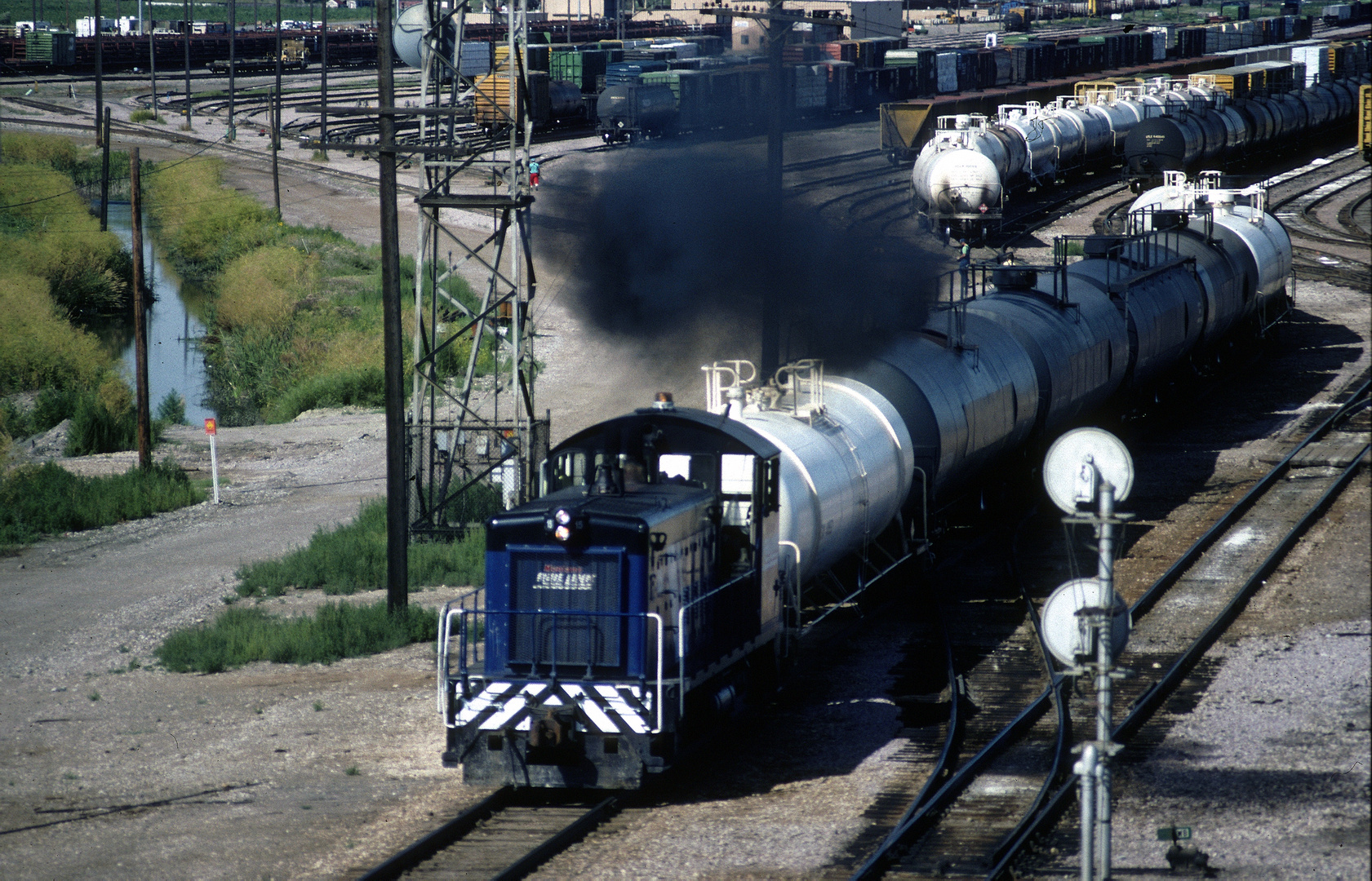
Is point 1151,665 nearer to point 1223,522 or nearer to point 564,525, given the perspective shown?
point 1223,522

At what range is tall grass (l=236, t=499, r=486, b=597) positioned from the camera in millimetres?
21359

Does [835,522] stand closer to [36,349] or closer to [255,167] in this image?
[36,349]

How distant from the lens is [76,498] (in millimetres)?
27500

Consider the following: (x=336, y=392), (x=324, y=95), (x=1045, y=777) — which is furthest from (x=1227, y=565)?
(x=324, y=95)

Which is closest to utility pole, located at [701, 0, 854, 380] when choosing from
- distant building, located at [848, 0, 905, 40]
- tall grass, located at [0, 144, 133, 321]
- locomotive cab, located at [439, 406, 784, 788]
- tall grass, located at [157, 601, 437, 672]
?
tall grass, located at [157, 601, 437, 672]

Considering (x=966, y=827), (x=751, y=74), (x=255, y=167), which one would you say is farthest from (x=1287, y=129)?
(x=966, y=827)

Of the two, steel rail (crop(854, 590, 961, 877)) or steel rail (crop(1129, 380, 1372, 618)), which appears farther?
steel rail (crop(1129, 380, 1372, 618))

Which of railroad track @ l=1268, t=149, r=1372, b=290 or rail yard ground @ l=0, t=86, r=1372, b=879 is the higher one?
railroad track @ l=1268, t=149, r=1372, b=290

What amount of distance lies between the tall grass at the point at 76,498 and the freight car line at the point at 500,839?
1613 centimetres

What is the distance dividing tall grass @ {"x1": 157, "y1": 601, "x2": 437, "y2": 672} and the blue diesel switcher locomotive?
1.52 metres

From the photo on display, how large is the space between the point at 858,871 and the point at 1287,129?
61.5 metres

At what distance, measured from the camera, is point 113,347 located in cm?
4969

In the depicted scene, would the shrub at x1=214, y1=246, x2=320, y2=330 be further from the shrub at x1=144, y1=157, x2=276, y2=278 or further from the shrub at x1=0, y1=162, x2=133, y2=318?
the shrub at x1=0, y1=162, x2=133, y2=318

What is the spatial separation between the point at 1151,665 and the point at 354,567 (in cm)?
1145
